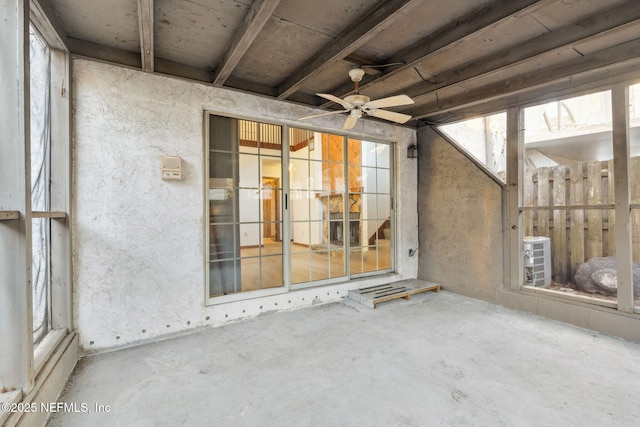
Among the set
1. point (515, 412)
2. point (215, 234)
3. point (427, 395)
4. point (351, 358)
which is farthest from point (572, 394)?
point (215, 234)

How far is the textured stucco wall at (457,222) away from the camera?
3.93 m

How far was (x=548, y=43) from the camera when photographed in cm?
247

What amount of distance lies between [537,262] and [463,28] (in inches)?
124

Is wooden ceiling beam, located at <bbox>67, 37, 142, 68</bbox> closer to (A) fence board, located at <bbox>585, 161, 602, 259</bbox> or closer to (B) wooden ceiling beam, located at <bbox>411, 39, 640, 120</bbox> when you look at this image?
(B) wooden ceiling beam, located at <bbox>411, 39, 640, 120</bbox>

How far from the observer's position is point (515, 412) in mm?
1789

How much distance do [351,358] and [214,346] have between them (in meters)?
1.30

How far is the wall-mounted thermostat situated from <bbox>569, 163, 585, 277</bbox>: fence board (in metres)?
4.57

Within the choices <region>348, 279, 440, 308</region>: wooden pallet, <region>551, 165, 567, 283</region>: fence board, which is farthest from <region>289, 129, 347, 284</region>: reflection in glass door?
<region>551, 165, 567, 283</region>: fence board

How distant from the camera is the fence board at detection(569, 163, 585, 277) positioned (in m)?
3.41

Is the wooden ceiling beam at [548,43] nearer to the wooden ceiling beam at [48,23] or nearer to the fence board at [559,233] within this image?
the fence board at [559,233]

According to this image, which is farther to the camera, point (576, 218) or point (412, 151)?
point (412, 151)

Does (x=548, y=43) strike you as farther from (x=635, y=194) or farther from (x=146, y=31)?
(x=146, y=31)

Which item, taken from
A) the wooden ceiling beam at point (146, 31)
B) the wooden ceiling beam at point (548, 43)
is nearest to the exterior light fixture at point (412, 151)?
the wooden ceiling beam at point (548, 43)

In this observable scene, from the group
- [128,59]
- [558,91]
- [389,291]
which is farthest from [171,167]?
[558,91]
